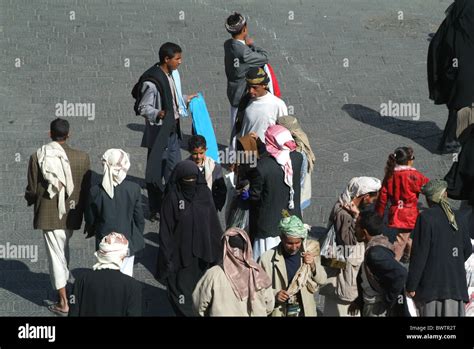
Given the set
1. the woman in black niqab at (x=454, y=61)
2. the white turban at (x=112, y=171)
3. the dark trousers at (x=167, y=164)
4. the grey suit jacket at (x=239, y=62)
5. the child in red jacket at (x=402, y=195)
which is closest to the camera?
the white turban at (x=112, y=171)

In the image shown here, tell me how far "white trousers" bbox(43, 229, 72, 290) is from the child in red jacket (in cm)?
323

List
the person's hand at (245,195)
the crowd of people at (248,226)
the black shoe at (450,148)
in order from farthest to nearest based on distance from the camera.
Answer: the black shoe at (450,148) → the person's hand at (245,195) → the crowd of people at (248,226)

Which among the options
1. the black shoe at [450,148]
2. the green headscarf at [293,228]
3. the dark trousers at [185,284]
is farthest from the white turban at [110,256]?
the black shoe at [450,148]

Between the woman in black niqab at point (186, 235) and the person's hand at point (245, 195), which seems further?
the person's hand at point (245, 195)

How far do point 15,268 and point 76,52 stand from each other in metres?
6.63

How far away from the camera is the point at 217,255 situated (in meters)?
10.3

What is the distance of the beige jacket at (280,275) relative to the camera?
370 inches

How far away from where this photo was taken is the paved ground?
1292 cm

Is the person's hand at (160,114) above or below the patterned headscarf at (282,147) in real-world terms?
above

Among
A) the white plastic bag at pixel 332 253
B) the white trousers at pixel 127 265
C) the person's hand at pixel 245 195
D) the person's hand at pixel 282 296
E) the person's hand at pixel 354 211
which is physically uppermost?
the person's hand at pixel 245 195

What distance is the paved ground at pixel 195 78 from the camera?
12.9 m

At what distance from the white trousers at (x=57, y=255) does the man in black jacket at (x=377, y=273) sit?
2.95 metres

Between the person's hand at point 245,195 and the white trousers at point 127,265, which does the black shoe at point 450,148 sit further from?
the white trousers at point 127,265

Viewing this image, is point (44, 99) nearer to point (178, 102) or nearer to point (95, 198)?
point (178, 102)
